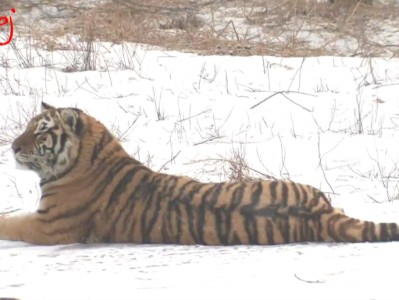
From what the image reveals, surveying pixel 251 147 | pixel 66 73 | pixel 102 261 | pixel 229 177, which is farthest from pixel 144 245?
pixel 66 73

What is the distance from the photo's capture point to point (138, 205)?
434 cm

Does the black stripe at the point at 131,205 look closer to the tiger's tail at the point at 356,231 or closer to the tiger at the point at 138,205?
the tiger at the point at 138,205

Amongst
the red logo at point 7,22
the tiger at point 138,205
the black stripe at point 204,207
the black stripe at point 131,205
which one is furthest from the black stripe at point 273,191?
the red logo at point 7,22

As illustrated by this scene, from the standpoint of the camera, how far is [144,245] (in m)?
4.22

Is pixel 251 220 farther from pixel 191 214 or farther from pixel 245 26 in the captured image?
pixel 245 26

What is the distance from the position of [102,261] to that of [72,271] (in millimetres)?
247

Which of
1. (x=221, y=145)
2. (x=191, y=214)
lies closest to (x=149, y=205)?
(x=191, y=214)

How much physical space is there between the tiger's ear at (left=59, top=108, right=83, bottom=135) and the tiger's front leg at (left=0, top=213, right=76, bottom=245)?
49cm

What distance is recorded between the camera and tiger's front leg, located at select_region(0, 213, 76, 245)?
442 centimetres

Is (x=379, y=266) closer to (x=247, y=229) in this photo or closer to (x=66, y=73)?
(x=247, y=229)

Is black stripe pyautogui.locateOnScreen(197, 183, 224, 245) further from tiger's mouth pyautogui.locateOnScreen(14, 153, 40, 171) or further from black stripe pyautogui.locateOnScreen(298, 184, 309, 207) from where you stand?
tiger's mouth pyautogui.locateOnScreen(14, 153, 40, 171)

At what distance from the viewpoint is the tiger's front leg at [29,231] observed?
4422 mm

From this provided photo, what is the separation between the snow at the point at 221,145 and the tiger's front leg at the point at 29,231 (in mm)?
78

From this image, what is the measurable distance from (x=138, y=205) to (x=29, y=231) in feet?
1.93
